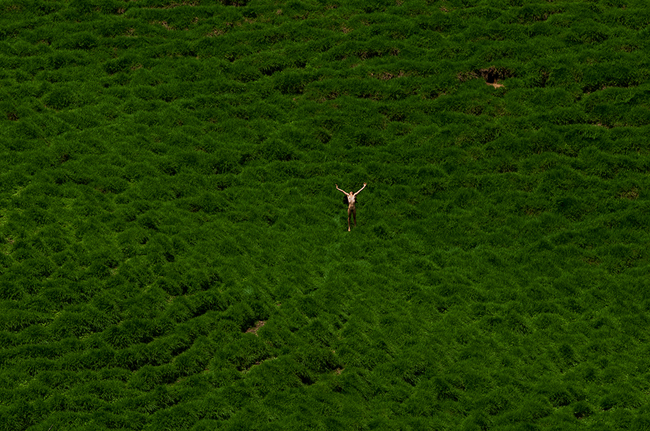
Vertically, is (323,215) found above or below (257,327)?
above

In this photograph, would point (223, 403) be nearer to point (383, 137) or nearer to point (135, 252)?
point (135, 252)

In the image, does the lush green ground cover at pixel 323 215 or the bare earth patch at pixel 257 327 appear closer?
the lush green ground cover at pixel 323 215

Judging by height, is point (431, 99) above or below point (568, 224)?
above

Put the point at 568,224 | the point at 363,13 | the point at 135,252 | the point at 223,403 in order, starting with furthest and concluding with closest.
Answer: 1. the point at 363,13
2. the point at 568,224
3. the point at 135,252
4. the point at 223,403

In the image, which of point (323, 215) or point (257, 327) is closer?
point (257, 327)

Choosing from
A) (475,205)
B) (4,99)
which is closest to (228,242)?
Result: (475,205)

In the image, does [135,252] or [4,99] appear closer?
[135,252]

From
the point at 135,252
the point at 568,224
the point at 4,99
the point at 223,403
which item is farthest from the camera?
the point at 4,99

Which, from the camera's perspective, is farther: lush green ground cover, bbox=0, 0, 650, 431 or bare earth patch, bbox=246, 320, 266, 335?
bare earth patch, bbox=246, 320, 266, 335
